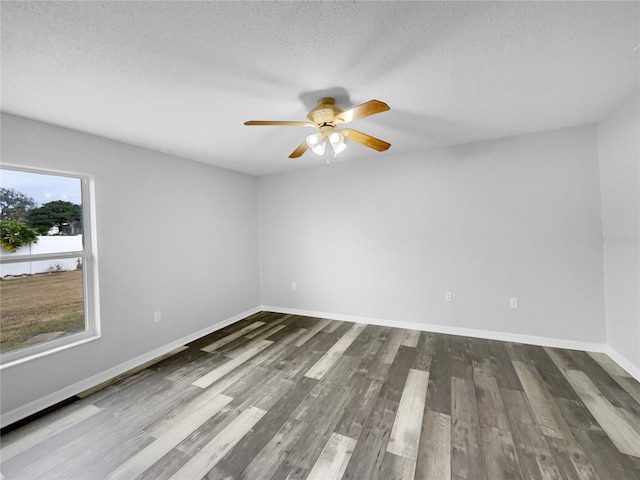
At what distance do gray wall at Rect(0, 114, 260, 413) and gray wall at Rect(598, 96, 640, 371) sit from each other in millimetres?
4463

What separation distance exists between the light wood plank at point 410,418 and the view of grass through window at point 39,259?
9.69ft

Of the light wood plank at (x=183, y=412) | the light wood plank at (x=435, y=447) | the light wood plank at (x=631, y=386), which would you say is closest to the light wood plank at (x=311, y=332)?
the light wood plank at (x=183, y=412)

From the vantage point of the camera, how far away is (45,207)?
7.33 feet

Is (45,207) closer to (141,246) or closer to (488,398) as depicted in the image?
(141,246)

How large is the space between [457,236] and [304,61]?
2.73 meters

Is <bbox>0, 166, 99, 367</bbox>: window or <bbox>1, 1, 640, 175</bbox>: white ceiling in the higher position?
<bbox>1, 1, 640, 175</bbox>: white ceiling

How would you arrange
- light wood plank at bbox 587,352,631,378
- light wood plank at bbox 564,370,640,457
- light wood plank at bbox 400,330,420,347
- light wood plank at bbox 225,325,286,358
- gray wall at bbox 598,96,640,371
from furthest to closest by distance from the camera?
light wood plank at bbox 400,330,420,347
light wood plank at bbox 225,325,286,358
light wood plank at bbox 587,352,631,378
gray wall at bbox 598,96,640,371
light wood plank at bbox 564,370,640,457

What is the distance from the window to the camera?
6.68 ft

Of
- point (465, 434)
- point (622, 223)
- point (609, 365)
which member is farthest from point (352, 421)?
point (622, 223)

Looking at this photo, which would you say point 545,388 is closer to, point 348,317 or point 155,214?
point 348,317

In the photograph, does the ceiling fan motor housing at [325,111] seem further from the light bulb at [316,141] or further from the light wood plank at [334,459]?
the light wood plank at [334,459]

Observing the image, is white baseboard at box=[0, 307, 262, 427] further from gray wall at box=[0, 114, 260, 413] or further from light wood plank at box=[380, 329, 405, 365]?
light wood plank at box=[380, 329, 405, 365]

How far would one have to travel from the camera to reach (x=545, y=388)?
212 cm

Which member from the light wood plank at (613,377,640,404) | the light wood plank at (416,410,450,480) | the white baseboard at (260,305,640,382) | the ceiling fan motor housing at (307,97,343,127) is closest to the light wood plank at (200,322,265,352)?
the white baseboard at (260,305,640,382)
